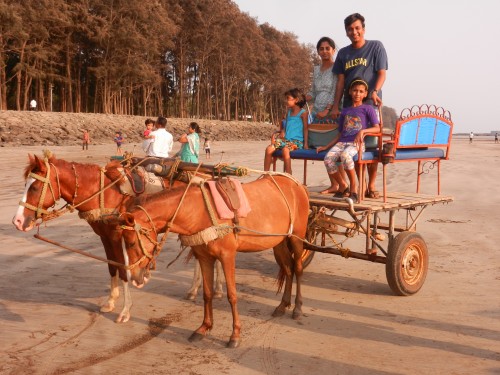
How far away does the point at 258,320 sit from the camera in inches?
274

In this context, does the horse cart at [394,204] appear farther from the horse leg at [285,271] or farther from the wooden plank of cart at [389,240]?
the horse leg at [285,271]

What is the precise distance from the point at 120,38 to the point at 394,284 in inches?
1811

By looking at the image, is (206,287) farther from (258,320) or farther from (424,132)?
(424,132)

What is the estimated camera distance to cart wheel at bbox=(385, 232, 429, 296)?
7.68 m

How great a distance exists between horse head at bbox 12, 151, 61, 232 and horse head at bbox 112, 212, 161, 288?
1129 mm

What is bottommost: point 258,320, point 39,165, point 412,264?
point 258,320

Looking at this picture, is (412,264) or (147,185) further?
(412,264)

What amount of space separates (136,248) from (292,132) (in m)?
4.15

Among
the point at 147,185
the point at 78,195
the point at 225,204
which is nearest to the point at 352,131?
the point at 225,204

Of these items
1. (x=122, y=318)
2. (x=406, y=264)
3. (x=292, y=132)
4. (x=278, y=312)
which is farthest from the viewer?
(x=292, y=132)

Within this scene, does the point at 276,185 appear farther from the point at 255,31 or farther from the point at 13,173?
the point at 255,31

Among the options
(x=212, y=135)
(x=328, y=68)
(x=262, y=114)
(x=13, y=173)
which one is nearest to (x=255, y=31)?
(x=262, y=114)

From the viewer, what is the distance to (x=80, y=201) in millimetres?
6309

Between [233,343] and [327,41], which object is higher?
[327,41]
